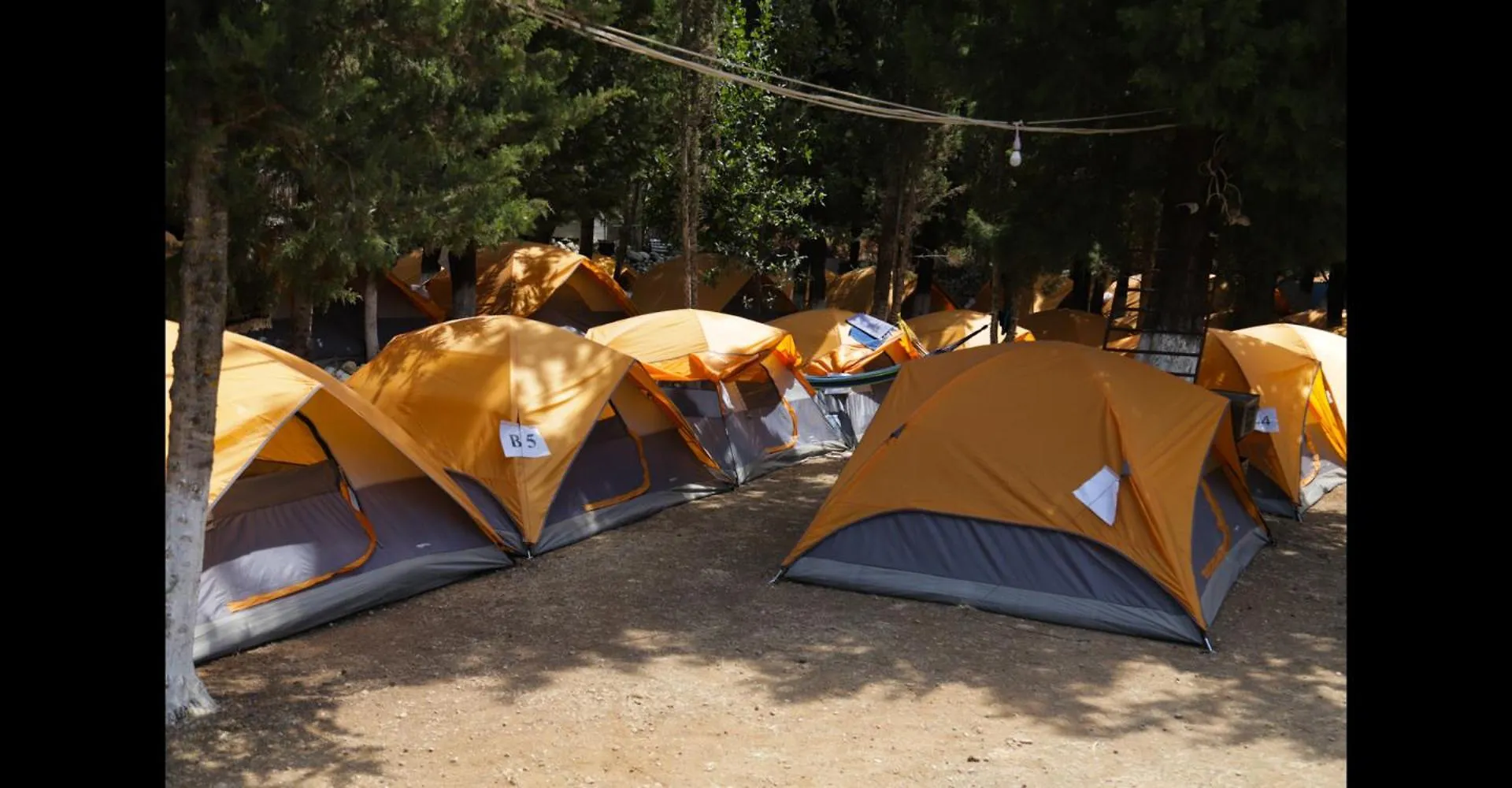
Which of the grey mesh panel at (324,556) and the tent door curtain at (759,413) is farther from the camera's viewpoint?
the tent door curtain at (759,413)

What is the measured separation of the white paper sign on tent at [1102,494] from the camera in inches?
277

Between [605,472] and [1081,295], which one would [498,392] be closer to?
[605,472]

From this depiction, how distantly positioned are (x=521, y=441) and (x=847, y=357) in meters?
6.12

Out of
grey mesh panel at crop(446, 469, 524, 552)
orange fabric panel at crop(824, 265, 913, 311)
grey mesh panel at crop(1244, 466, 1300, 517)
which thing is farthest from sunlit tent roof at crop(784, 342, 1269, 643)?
orange fabric panel at crop(824, 265, 913, 311)

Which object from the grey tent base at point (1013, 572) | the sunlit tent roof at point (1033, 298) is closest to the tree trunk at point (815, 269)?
the sunlit tent roof at point (1033, 298)

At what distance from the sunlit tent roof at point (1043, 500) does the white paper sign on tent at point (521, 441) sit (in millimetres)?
1936

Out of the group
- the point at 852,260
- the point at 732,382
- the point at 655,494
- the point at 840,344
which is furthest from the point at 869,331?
the point at 852,260

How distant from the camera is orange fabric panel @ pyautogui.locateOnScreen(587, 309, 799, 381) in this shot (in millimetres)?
10906

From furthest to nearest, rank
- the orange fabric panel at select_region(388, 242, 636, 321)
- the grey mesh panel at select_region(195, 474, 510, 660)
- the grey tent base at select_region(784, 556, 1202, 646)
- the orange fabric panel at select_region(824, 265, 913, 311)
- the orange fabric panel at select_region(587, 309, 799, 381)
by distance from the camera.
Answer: the orange fabric panel at select_region(824, 265, 913, 311), the orange fabric panel at select_region(388, 242, 636, 321), the orange fabric panel at select_region(587, 309, 799, 381), the grey tent base at select_region(784, 556, 1202, 646), the grey mesh panel at select_region(195, 474, 510, 660)

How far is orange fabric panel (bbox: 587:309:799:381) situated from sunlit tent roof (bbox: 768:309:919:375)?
1.88 meters

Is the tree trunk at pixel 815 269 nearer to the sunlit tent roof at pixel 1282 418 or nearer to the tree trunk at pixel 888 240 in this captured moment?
the tree trunk at pixel 888 240

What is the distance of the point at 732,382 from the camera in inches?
447

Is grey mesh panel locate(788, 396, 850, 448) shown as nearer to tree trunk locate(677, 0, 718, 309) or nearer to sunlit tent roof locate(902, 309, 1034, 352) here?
tree trunk locate(677, 0, 718, 309)
